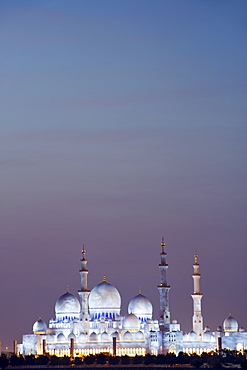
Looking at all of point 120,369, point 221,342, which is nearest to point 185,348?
point 221,342

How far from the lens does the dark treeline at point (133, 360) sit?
121m

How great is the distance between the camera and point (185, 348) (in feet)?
432

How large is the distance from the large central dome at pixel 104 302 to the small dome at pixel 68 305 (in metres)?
2.46

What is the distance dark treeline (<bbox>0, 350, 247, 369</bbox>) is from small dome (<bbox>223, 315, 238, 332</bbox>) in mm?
9334

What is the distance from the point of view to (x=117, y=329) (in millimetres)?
134000

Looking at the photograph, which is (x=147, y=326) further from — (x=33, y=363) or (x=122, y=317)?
(x=33, y=363)

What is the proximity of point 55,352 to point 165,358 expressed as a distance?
48.6 ft

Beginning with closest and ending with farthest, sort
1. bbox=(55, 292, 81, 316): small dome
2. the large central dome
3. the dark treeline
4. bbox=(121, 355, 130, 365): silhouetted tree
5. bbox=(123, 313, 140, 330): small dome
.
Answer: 1. the dark treeline
2. bbox=(121, 355, 130, 365): silhouetted tree
3. bbox=(123, 313, 140, 330): small dome
4. the large central dome
5. bbox=(55, 292, 81, 316): small dome

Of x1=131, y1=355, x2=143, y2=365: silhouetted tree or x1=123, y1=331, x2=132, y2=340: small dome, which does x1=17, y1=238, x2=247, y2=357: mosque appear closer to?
x1=123, y1=331, x2=132, y2=340: small dome

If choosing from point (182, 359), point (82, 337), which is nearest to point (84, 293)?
point (82, 337)

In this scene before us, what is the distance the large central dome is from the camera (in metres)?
137

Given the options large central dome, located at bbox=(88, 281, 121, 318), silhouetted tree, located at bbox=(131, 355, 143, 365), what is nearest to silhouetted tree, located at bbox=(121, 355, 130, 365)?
silhouetted tree, located at bbox=(131, 355, 143, 365)

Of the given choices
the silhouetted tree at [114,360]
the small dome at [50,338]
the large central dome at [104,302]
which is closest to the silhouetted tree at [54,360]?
the silhouetted tree at [114,360]

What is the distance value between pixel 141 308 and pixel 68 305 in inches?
318
